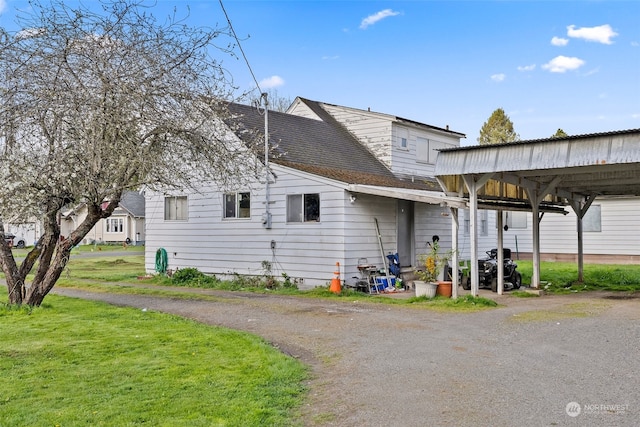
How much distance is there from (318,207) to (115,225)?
113 feet

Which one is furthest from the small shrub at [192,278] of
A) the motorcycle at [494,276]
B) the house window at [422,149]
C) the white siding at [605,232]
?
the white siding at [605,232]

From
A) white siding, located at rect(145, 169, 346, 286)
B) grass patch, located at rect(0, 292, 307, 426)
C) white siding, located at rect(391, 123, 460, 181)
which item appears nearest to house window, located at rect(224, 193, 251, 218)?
white siding, located at rect(145, 169, 346, 286)

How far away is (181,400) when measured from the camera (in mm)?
5238


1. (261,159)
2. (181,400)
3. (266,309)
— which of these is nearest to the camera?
(181,400)

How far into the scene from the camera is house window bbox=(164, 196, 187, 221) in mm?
18297

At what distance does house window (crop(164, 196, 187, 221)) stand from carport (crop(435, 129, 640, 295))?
8832 millimetres

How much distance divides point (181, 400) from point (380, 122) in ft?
51.8

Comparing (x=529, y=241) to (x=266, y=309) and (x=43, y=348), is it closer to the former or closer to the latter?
(x=266, y=309)

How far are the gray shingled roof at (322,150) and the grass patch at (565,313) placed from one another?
5.78 meters

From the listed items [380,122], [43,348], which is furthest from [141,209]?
[43,348]

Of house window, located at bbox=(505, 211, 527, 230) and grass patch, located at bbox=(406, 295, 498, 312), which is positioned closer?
grass patch, located at bbox=(406, 295, 498, 312)

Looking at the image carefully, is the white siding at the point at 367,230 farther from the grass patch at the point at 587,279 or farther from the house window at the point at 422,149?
the house window at the point at 422,149

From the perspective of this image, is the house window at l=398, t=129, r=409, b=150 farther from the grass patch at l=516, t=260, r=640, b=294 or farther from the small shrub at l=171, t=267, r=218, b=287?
the small shrub at l=171, t=267, r=218, b=287

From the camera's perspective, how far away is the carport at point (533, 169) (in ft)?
A: 34.8
